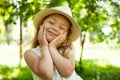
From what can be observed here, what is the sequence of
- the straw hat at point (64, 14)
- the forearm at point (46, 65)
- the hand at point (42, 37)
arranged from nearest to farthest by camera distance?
the forearm at point (46, 65) < the hand at point (42, 37) < the straw hat at point (64, 14)

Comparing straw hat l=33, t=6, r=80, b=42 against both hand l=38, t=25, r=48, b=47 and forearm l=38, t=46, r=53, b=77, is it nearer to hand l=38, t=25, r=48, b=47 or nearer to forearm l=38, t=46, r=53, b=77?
hand l=38, t=25, r=48, b=47

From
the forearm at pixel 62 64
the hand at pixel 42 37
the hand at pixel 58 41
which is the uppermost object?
the hand at pixel 42 37

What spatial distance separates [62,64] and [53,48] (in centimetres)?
21

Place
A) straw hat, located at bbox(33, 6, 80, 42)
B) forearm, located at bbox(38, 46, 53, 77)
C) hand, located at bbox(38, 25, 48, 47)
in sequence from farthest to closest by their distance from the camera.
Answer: straw hat, located at bbox(33, 6, 80, 42)
hand, located at bbox(38, 25, 48, 47)
forearm, located at bbox(38, 46, 53, 77)

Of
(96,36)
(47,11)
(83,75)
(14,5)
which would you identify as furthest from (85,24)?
(47,11)

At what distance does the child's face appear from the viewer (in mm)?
3820

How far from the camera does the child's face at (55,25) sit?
3820 mm

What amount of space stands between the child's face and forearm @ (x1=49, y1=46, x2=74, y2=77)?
195mm

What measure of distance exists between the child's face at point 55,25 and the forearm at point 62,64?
0.64 ft

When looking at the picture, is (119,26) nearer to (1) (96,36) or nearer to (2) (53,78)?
(1) (96,36)

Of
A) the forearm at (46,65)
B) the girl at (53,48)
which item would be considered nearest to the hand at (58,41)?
the girl at (53,48)

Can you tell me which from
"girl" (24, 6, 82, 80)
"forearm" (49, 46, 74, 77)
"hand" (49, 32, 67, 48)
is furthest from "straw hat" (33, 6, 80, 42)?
"forearm" (49, 46, 74, 77)

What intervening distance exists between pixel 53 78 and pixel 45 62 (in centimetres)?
18

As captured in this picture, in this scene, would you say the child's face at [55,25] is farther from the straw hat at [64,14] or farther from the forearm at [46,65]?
the forearm at [46,65]
